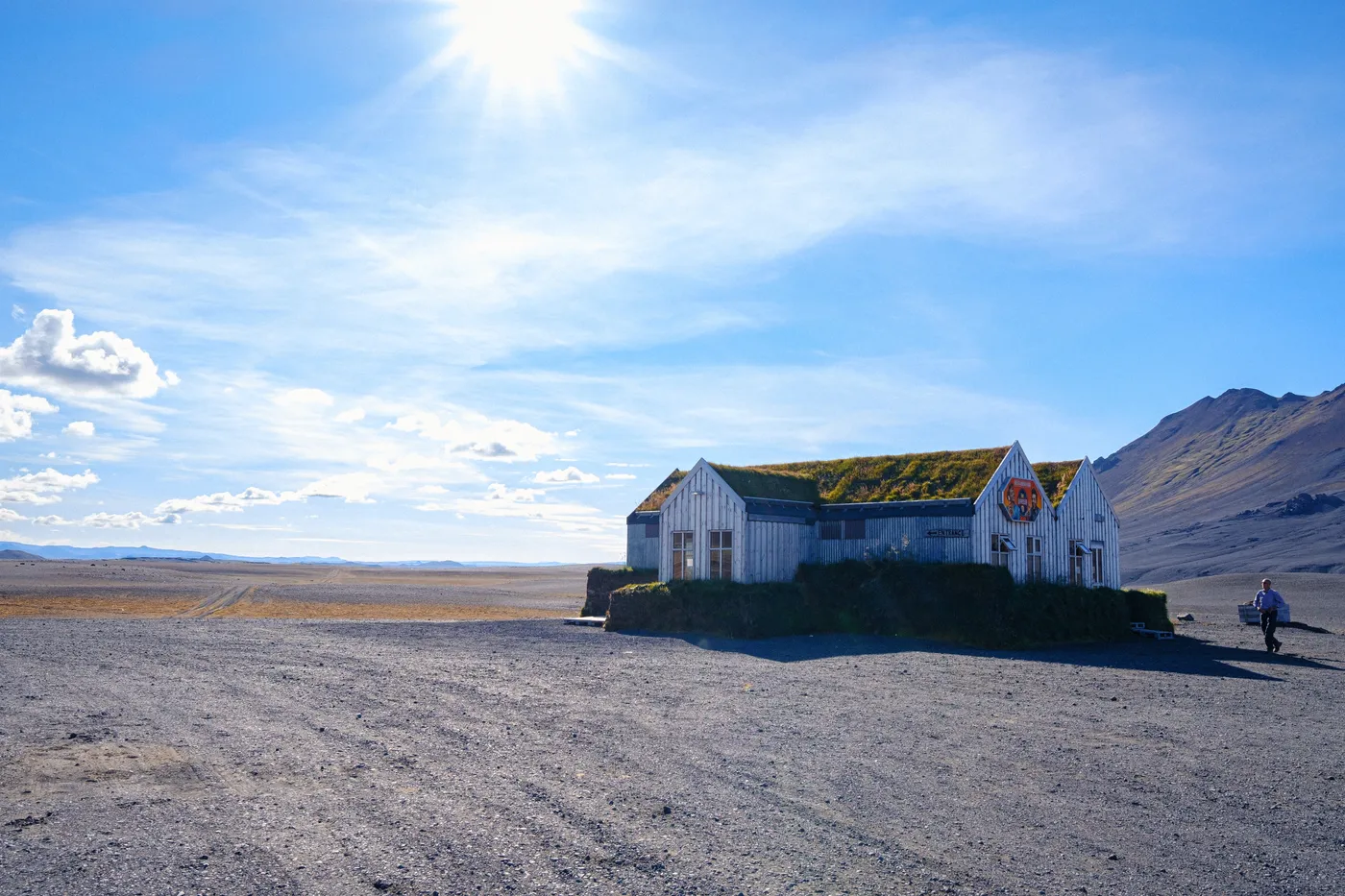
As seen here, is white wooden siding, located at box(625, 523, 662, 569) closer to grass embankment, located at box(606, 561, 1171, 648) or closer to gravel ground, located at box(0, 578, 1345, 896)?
grass embankment, located at box(606, 561, 1171, 648)

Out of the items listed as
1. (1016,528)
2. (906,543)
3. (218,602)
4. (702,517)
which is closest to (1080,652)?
(1016,528)

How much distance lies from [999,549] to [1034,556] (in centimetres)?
240

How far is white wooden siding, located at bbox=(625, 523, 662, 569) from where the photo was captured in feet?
120

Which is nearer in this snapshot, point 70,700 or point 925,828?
point 925,828

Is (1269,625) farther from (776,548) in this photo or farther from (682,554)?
(682,554)

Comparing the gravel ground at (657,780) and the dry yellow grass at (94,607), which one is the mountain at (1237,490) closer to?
the dry yellow grass at (94,607)

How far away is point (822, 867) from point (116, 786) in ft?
21.8

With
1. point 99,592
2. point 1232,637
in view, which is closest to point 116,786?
point 1232,637

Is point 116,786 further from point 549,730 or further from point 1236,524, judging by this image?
point 1236,524

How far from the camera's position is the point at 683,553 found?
103ft

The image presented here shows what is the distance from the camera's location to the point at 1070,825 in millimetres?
7957

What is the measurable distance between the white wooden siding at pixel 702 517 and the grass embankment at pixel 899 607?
1727mm

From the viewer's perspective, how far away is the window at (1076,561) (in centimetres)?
3241

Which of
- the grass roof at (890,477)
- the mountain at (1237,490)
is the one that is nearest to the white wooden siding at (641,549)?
the grass roof at (890,477)
